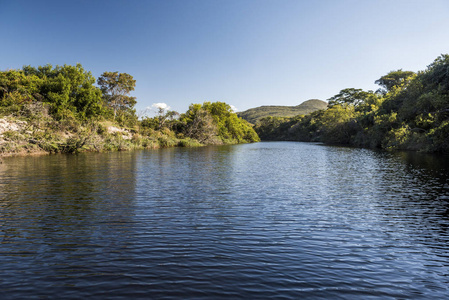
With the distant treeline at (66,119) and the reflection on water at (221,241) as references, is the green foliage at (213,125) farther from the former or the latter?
the reflection on water at (221,241)

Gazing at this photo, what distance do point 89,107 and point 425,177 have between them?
51.3 m

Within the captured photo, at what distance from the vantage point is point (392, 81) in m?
89.4

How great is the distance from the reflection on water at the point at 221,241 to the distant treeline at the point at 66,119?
23.6 m

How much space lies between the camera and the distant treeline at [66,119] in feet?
121

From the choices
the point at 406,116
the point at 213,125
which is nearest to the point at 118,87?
the point at 213,125

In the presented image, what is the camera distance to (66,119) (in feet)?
145

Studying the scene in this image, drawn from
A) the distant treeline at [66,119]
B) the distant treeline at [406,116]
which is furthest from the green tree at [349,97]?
the distant treeline at [66,119]

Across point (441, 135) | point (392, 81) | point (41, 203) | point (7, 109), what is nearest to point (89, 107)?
point (7, 109)

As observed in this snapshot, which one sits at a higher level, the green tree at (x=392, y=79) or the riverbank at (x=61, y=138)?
the green tree at (x=392, y=79)

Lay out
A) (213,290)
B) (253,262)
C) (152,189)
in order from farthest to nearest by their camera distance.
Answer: (152,189)
(253,262)
(213,290)

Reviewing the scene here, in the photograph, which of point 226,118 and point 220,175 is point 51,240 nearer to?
point 220,175

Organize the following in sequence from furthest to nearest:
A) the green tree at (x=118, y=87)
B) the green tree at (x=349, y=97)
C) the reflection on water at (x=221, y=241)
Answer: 1. the green tree at (x=349, y=97)
2. the green tree at (x=118, y=87)
3. the reflection on water at (x=221, y=241)

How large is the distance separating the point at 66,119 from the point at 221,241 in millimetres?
44436

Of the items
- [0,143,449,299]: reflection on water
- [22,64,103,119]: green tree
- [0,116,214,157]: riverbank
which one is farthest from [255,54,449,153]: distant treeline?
[22,64,103,119]: green tree
